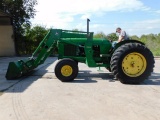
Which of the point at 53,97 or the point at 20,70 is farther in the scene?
the point at 20,70

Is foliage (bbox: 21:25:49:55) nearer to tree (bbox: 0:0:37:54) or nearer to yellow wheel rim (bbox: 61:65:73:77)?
tree (bbox: 0:0:37:54)

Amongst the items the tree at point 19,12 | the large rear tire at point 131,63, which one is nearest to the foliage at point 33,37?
the tree at point 19,12

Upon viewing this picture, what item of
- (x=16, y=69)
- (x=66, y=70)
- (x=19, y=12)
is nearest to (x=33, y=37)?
(x=19, y=12)

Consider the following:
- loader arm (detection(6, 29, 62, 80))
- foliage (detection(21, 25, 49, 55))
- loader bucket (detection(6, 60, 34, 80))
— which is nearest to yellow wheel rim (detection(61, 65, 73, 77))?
loader arm (detection(6, 29, 62, 80))

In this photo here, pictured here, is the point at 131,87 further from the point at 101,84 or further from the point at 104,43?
the point at 104,43

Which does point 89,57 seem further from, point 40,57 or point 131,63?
point 40,57

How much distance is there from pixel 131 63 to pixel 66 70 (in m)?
2.00

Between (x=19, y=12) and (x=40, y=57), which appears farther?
(x=19, y=12)

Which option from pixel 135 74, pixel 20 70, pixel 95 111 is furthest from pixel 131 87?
pixel 20 70

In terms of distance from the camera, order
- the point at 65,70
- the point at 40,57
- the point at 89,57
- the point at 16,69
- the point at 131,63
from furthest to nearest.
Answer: the point at 40,57
the point at 89,57
the point at 16,69
the point at 65,70
the point at 131,63

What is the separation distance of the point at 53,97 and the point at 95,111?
1.47m

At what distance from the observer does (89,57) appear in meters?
8.83

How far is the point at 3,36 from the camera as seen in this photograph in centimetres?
2220

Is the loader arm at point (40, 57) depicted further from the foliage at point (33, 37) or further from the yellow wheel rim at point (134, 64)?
the foliage at point (33, 37)
